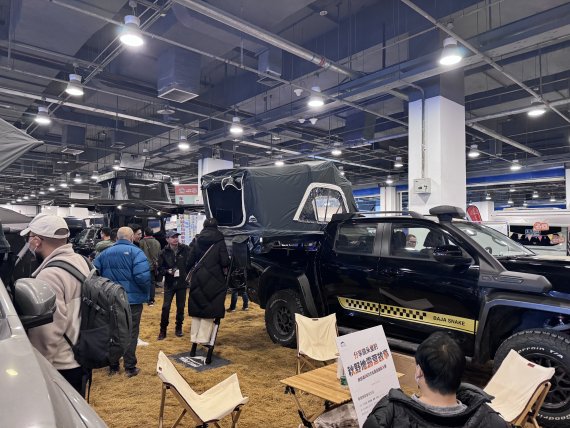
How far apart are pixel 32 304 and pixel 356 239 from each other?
12.2ft

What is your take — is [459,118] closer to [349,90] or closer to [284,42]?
[349,90]

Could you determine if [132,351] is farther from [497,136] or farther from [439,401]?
[497,136]

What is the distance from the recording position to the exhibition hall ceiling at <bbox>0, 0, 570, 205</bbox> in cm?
685

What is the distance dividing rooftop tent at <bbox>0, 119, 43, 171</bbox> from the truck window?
3.40 m

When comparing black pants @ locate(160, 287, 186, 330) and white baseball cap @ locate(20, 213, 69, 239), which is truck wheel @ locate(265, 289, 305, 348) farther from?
white baseball cap @ locate(20, 213, 69, 239)

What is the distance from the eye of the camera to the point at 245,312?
798cm

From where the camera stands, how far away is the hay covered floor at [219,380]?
3.50 metres

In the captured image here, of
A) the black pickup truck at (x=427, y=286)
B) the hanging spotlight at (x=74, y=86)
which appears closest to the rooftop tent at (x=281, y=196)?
the black pickup truck at (x=427, y=286)

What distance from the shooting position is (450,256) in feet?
12.9

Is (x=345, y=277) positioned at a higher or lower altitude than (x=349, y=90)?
lower

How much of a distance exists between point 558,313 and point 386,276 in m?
1.57

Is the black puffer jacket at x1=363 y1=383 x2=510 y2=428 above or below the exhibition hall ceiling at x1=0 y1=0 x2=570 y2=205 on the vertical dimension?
below

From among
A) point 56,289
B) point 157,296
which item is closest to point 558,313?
point 56,289

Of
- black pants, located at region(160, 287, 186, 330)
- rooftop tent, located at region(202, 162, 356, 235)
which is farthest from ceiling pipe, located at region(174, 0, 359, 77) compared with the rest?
black pants, located at region(160, 287, 186, 330)
